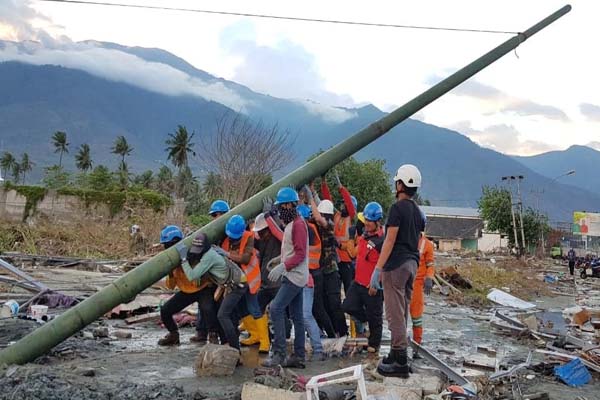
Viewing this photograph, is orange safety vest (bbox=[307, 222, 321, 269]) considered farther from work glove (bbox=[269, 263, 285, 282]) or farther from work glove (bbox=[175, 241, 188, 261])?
work glove (bbox=[175, 241, 188, 261])

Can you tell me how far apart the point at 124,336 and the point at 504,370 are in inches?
195

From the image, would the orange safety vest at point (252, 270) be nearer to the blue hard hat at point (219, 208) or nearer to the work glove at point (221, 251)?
the work glove at point (221, 251)

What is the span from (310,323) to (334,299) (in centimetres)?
73

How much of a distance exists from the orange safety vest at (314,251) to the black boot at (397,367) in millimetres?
1728

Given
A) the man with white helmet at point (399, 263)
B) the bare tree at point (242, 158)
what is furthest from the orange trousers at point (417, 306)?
the bare tree at point (242, 158)

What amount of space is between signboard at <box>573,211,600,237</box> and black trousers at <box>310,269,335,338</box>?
191 ft

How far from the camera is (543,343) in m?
9.03

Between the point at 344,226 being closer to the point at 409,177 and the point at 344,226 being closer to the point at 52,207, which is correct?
the point at 409,177

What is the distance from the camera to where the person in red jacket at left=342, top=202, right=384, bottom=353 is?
23.2 ft

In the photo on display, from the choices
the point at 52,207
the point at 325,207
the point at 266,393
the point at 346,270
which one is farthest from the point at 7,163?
the point at 266,393

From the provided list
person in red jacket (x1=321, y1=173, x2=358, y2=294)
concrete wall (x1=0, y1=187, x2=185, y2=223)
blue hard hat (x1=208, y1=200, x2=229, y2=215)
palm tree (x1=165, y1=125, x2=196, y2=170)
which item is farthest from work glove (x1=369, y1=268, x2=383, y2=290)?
palm tree (x1=165, y1=125, x2=196, y2=170)

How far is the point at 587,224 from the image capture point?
60.3 m

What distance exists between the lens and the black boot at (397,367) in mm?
5969

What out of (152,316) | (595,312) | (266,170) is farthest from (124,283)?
(266,170)
